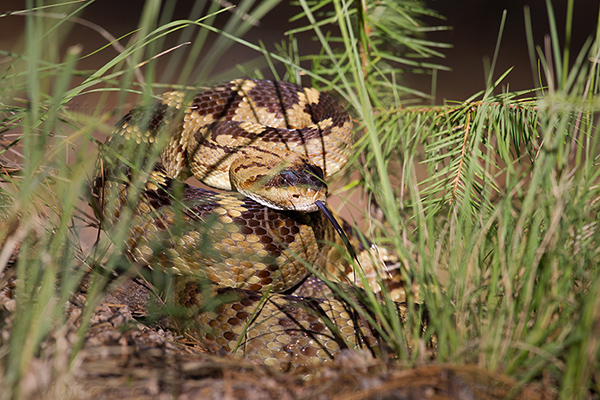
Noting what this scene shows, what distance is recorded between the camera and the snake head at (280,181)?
1943 millimetres

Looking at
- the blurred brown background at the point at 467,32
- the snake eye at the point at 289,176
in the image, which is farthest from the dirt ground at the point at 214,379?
the blurred brown background at the point at 467,32

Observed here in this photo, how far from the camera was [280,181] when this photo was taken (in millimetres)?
2035

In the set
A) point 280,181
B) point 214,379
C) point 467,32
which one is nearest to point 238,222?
point 280,181

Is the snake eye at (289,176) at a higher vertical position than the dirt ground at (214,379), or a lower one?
higher

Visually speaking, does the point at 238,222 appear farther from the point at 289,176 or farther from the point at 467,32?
the point at 467,32

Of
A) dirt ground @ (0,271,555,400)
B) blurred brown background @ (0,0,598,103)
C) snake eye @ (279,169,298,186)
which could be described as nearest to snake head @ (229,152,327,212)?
snake eye @ (279,169,298,186)

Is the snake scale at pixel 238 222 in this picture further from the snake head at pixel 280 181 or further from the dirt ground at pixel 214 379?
the dirt ground at pixel 214 379

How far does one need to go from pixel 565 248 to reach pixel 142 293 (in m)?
1.42

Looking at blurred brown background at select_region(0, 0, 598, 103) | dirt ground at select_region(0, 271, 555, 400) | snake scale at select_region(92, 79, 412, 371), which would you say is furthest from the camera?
blurred brown background at select_region(0, 0, 598, 103)

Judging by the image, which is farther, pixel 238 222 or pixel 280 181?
pixel 280 181

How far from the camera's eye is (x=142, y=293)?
5.88 feet

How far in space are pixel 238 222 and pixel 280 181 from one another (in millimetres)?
275

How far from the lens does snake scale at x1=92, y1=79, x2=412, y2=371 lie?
161cm

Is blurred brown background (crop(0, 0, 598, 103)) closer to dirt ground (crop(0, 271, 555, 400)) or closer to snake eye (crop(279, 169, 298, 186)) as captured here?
snake eye (crop(279, 169, 298, 186))
